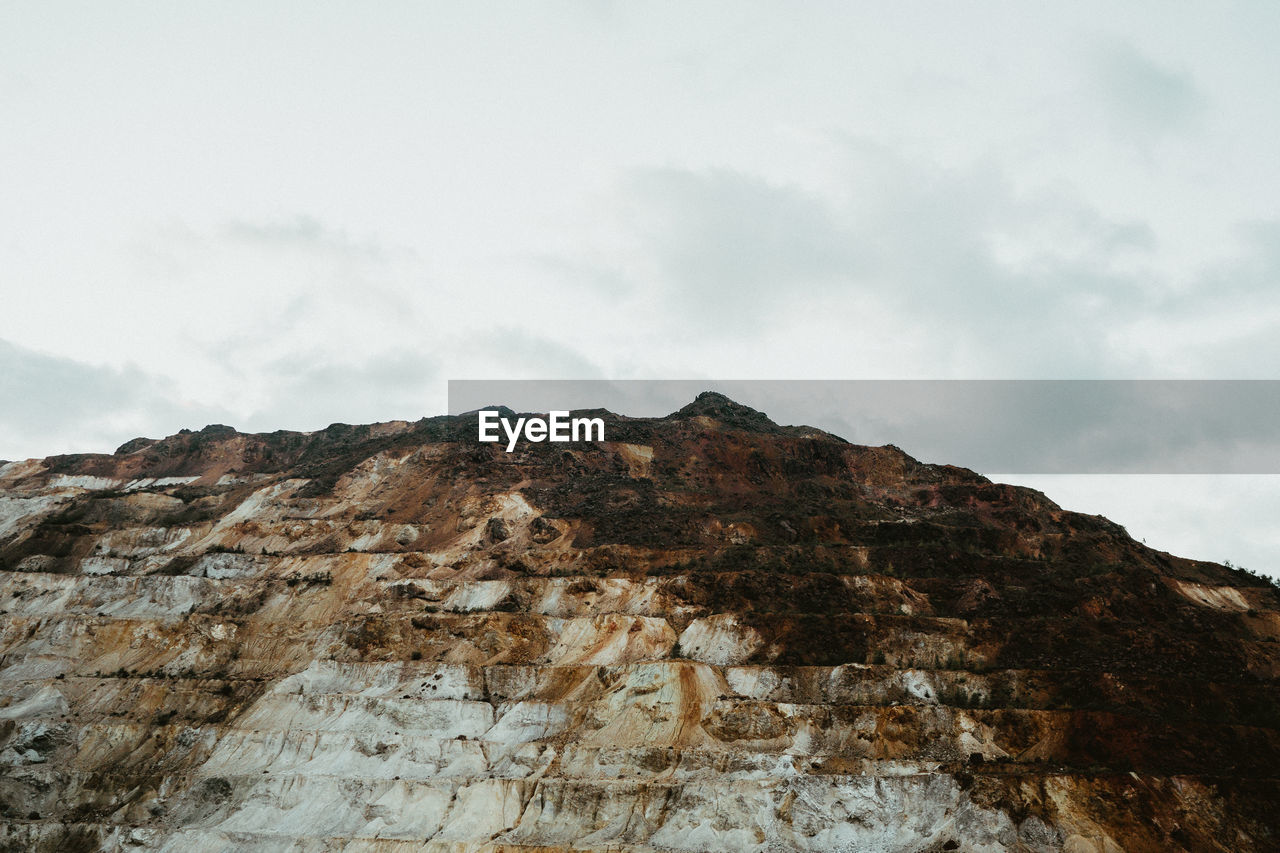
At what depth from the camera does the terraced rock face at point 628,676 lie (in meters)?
31.8

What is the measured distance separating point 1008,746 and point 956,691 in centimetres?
412

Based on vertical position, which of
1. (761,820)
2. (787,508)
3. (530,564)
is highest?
(787,508)

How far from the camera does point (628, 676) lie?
1570 inches

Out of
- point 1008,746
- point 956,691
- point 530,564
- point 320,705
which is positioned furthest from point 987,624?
point 320,705

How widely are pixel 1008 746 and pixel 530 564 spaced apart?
29261 mm

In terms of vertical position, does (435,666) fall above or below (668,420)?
below

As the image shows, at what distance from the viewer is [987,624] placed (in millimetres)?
42906

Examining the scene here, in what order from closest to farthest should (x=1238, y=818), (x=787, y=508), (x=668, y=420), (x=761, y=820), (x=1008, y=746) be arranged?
(x=1238, y=818) → (x=761, y=820) → (x=1008, y=746) → (x=787, y=508) → (x=668, y=420)

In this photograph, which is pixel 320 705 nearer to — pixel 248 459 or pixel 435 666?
pixel 435 666

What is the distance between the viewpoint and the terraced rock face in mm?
31781

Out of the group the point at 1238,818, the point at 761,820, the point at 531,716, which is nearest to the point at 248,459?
the point at 531,716

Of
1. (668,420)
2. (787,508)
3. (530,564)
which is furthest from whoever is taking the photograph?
(668,420)

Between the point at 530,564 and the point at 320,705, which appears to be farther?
the point at 530,564

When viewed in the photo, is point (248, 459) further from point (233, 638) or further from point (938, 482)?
point (938, 482)
